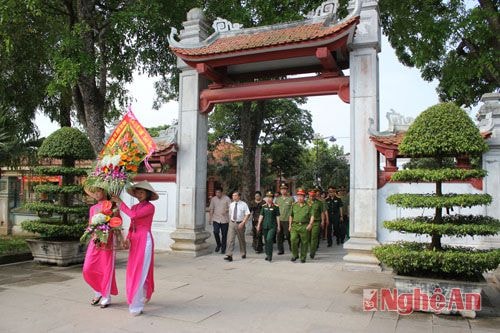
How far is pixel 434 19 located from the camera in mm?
14273

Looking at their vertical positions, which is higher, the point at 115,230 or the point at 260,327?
the point at 115,230

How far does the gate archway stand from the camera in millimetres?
8680

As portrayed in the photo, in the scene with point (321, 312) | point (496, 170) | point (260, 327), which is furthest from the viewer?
point (496, 170)

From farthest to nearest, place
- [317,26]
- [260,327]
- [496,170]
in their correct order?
1. [317,26]
2. [496,170]
3. [260,327]

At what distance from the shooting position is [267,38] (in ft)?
31.0

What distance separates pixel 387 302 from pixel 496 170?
4.18 m

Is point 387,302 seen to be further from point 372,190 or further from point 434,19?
point 434,19

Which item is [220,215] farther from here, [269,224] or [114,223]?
[114,223]

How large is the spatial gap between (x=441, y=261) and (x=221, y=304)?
3004 mm

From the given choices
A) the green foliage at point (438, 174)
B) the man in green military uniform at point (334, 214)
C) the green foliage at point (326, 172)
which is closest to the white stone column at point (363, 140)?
the green foliage at point (438, 174)

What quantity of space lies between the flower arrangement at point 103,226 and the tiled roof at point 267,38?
5.07 m

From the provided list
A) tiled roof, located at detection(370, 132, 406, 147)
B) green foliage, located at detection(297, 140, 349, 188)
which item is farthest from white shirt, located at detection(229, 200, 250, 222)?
green foliage, located at detection(297, 140, 349, 188)

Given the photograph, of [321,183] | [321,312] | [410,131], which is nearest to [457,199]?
[410,131]

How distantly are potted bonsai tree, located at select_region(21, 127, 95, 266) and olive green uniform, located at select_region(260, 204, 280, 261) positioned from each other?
13.0 ft
